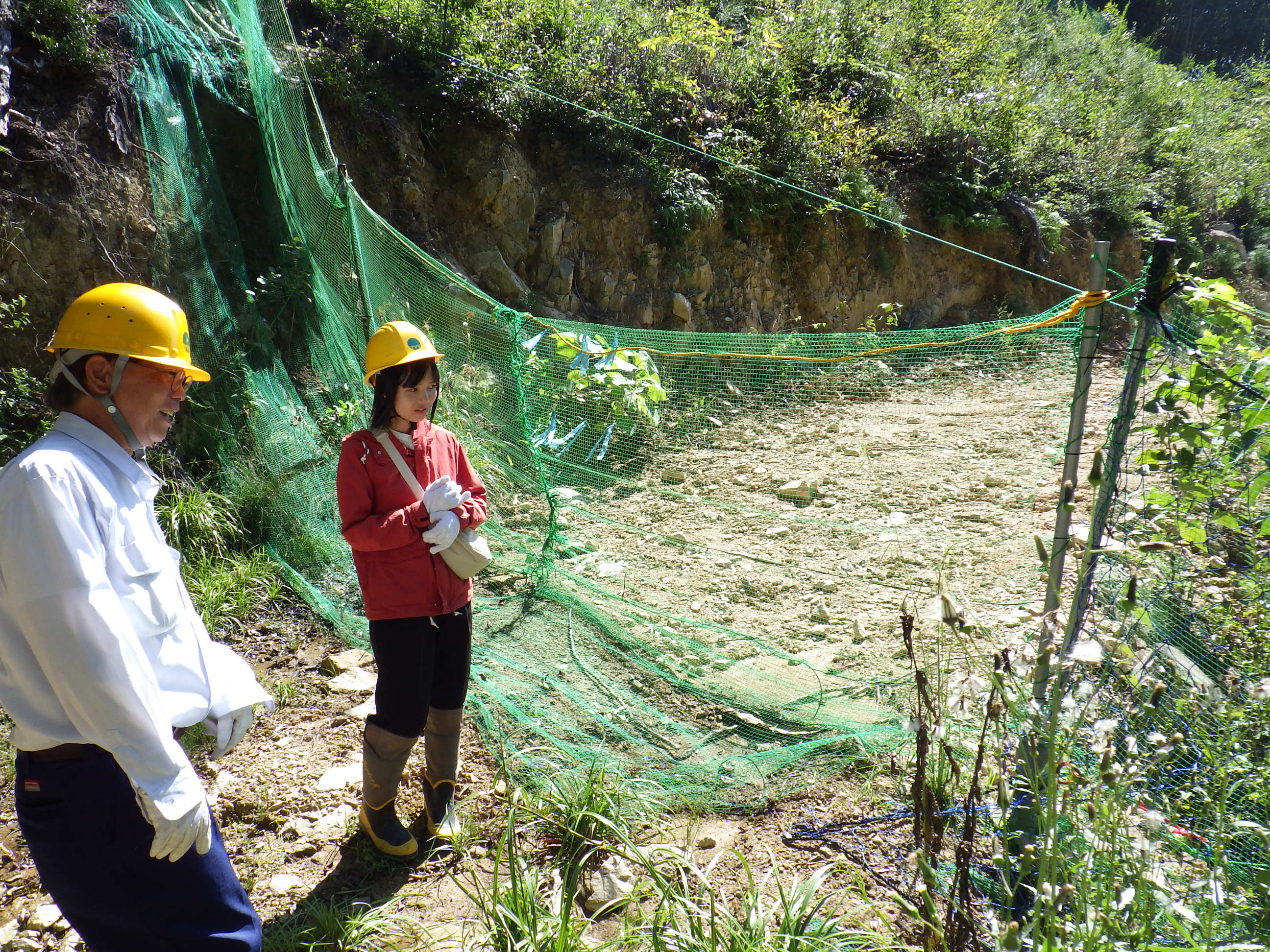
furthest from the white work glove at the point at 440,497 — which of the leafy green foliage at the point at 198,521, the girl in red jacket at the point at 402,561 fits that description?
the leafy green foliage at the point at 198,521

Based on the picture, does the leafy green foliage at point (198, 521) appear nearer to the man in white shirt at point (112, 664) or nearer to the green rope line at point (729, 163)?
the man in white shirt at point (112, 664)

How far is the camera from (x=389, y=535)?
83.8 inches

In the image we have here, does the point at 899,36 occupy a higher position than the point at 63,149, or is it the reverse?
the point at 899,36

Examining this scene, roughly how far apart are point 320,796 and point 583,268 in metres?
5.60

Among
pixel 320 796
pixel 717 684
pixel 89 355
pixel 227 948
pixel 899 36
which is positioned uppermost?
pixel 899 36

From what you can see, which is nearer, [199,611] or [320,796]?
[320,796]

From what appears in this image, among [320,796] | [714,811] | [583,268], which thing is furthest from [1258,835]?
[583,268]

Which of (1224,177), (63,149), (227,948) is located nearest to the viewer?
(227,948)

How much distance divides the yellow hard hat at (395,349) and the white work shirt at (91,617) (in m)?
0.83

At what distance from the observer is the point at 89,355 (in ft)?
4.77

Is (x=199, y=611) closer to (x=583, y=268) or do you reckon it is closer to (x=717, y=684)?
(x=717, y=684)

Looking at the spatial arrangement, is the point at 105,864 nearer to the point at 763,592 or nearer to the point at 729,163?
the point at 763,592

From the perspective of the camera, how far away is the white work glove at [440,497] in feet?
7.19

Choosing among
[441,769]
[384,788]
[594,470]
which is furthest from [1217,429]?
[594,470]
